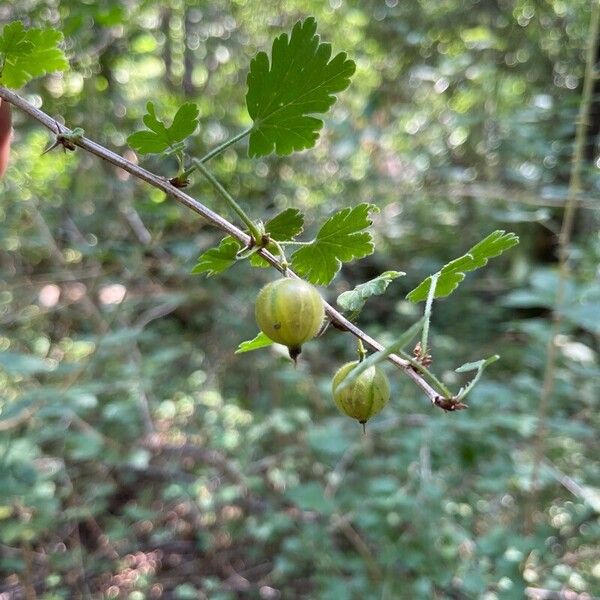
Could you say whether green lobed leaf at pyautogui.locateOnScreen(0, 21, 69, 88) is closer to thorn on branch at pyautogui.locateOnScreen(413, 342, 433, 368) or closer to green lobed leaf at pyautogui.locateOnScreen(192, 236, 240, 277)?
green lobed leaf at pyautogui.locateOnScreen(192, 236, 240, 277)

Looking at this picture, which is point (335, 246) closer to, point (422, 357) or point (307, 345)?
point (422, 357)

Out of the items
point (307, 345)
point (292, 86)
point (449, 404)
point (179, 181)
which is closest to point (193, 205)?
point (179, 181)

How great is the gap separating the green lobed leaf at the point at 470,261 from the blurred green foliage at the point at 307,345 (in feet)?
3.15

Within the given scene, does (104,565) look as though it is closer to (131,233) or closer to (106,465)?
(106,465)

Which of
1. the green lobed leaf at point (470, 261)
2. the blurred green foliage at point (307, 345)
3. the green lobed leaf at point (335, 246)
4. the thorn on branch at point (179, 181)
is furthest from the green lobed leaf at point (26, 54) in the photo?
the blurred green foliage at point (307, 345)

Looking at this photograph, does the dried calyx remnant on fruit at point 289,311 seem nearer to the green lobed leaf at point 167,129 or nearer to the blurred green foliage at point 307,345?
the green lobed leaf at point 167,129

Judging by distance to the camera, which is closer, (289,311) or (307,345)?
(289,311)

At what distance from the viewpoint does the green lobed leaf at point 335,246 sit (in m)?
0.55

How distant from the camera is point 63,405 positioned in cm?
178

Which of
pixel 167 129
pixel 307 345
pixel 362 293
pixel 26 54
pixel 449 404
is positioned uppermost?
pixel 307 345

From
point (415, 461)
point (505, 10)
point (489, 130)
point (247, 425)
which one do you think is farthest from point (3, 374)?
point (505, 10)

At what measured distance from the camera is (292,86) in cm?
56

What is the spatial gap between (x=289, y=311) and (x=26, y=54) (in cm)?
42

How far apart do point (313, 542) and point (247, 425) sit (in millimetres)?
590
